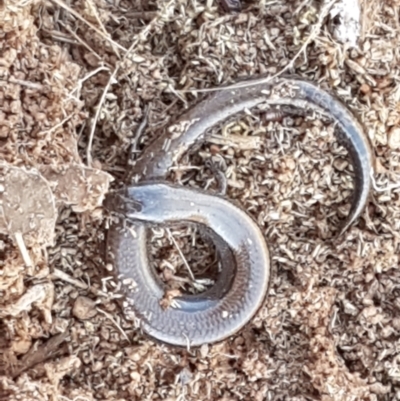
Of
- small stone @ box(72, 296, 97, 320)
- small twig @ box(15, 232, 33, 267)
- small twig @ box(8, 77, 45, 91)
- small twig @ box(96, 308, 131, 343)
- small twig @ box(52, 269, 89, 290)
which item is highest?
small twig @ box(8, 77, 45, 91)

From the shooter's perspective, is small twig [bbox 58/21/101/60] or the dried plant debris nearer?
the dried plant debris

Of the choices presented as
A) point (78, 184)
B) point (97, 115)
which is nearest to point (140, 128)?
point (97, 115)

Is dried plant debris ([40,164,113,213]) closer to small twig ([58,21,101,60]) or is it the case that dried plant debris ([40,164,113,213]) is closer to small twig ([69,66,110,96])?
small twig ([69,66,110,96])

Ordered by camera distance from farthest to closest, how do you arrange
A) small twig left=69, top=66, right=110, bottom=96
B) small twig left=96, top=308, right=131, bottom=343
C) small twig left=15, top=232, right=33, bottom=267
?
small twig left=96, top=308, right=131, bottom=343 → small twig left=69, top=66, right=110, bottom=96 → small twig left=15, top=232, right=33, bottom=267

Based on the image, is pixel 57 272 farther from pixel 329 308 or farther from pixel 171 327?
pixel 329 308

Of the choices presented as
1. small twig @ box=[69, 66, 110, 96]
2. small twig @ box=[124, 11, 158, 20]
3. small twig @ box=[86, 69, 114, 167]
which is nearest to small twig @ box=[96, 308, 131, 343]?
small twig @ box=[86, 69, 114, 167]

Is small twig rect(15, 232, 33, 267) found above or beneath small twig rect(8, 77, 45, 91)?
beneath

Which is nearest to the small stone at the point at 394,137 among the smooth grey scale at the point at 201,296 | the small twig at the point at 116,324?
the smooth grey scale at the point at 201,296
